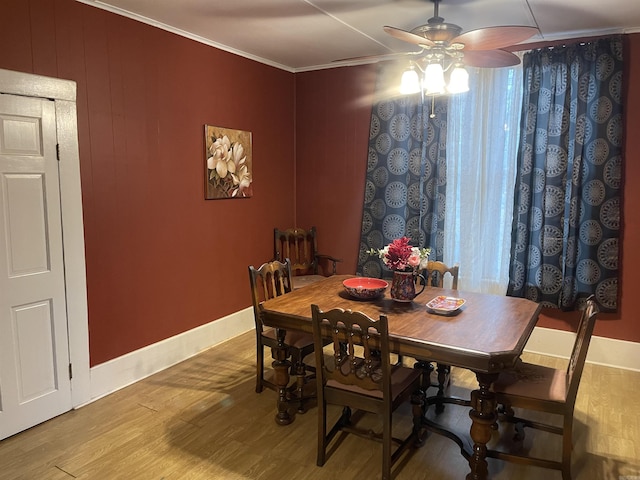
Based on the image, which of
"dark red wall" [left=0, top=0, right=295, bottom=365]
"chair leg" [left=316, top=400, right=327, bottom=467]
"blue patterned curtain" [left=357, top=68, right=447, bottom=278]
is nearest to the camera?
"chair leg" [left=316, top=400, right=327, bottom=467]

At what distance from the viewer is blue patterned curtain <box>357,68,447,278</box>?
436 cm

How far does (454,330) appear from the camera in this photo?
2391mm

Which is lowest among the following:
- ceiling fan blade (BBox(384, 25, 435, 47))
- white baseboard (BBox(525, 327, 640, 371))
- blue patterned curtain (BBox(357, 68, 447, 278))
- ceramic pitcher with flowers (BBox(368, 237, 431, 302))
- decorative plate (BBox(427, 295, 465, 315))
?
white baseboard (BBox(525, 327, 640, 371))

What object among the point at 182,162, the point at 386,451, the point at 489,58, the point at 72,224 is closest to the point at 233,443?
the point at 386,451

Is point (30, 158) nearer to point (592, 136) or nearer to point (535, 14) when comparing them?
point (535, 14)

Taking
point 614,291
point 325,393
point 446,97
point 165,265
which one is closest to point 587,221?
point 614,291

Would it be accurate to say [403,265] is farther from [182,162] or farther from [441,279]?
[182,162]

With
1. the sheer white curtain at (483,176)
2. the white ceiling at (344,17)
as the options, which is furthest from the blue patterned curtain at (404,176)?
the white ceiling at (344,17)

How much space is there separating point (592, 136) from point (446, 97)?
4.04 ft

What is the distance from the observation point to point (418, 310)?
2.74 meters

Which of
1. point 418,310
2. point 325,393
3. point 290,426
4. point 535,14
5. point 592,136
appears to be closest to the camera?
point 325,393

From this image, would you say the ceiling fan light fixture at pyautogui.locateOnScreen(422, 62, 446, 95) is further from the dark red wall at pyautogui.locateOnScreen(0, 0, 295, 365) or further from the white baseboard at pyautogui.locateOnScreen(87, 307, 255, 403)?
the white baseboard at pyautogui.locateOnScreen(87, 307, 255, 403)

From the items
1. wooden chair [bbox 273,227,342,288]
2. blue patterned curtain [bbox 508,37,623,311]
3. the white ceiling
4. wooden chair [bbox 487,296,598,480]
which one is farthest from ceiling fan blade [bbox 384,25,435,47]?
wooden chair [bbox 273,227,342,288]

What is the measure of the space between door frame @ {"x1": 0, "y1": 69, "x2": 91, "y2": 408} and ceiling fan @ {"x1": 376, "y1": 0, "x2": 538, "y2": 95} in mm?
2011
